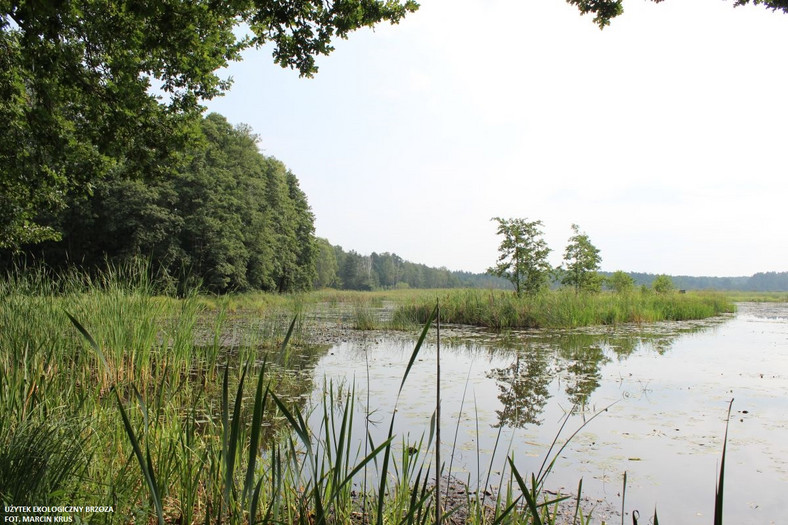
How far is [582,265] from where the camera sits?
19.9m

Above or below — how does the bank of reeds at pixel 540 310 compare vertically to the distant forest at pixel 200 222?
below

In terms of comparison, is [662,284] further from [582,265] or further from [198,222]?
[198,222]

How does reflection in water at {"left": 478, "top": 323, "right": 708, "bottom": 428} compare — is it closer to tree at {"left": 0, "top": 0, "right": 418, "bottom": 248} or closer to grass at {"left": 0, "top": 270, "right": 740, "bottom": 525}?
grass at {"left": 0, "top": 270, "right": 740, "bottom": 525}

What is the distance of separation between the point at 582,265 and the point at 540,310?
6699 mm

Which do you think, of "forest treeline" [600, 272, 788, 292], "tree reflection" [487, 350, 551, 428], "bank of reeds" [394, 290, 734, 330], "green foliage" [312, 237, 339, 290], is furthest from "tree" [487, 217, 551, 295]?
"forest treeline" [600, 272, 788, 292]

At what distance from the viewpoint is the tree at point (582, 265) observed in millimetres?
19609

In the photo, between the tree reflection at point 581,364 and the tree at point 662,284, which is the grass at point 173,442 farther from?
the tree at point 662,284

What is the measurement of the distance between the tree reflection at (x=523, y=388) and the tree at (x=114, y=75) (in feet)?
12.1

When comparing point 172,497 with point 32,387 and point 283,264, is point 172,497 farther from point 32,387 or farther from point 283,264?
point 283,264

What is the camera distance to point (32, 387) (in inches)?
124

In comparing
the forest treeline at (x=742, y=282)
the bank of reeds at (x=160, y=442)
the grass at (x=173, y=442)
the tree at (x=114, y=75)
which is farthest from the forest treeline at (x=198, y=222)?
the forest treeline at (x=742, y=282)

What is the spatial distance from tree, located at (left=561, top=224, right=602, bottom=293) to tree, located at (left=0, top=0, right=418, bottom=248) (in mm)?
16405

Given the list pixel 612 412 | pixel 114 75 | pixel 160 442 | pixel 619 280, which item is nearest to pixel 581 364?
pixel 612 412

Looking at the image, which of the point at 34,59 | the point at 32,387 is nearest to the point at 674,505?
the point at 32,387
